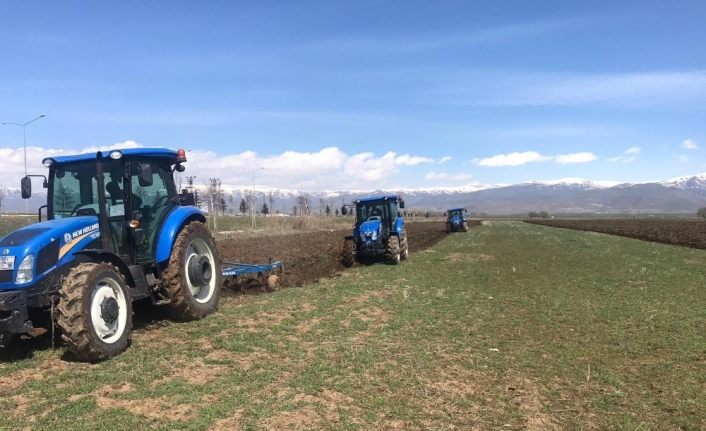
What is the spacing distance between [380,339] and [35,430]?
4822 mm

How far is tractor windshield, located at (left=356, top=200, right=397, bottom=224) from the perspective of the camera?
63.8 feet

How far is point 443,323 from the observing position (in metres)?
9.15

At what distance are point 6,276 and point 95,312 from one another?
1.08 meters

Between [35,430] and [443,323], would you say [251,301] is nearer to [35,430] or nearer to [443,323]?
[443,323]

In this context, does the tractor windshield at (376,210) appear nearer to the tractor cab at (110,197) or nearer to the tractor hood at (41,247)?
the tractor cab at (110,197)

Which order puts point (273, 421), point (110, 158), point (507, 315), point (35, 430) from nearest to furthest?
point (35, 430), point (273, 421), point (110, 158), point (507, 315)

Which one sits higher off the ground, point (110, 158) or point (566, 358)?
point (110, 158)

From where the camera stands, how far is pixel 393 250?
59.2 ft

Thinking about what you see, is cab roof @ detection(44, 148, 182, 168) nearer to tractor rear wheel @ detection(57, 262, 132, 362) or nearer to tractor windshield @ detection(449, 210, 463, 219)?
tractor rear wheel @ detection(57, 262, 132, 362)

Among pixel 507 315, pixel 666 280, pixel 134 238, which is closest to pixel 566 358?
pixel 507 315

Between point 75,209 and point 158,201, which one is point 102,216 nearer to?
point 75,209

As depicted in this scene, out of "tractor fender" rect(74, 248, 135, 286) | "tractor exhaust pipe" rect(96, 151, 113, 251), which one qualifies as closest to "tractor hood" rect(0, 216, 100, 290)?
"tractor fender" rect(74, 248, 135, 286)

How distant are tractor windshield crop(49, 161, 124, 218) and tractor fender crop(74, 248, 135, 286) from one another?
1011mm

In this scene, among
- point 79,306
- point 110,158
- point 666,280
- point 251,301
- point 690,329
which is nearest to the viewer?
point 79,306
